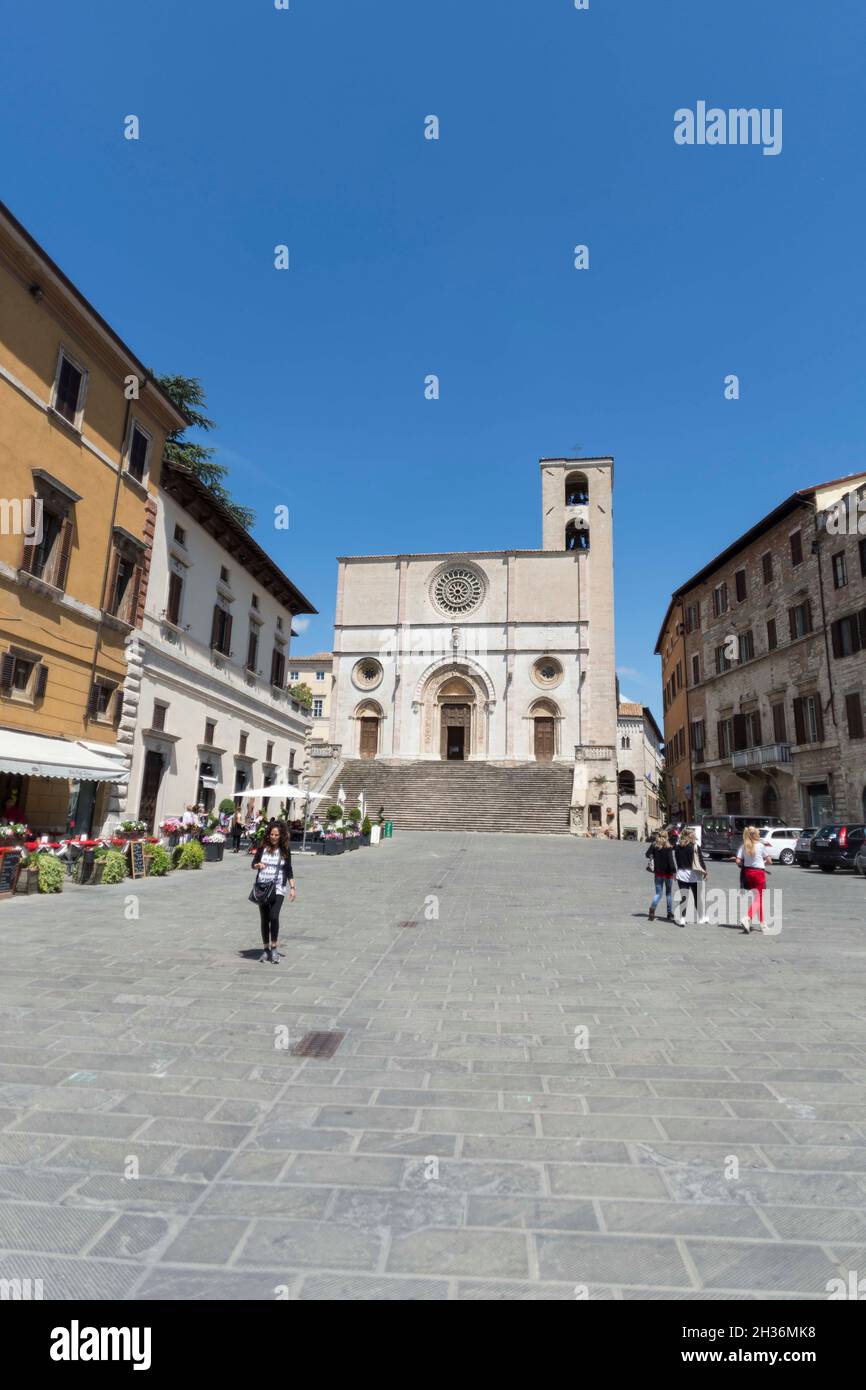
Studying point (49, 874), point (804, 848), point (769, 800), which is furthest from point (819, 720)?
point (49, 874)

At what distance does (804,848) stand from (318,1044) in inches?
899

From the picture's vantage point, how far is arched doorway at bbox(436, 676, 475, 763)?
5078 centimetres

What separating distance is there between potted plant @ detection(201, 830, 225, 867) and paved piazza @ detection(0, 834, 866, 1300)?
434 inches

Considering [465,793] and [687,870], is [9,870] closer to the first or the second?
[687,870]

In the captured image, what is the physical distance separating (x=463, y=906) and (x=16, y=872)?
297 inches

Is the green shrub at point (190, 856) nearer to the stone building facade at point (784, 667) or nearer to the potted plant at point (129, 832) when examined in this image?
the potted plant at point (129, 832)

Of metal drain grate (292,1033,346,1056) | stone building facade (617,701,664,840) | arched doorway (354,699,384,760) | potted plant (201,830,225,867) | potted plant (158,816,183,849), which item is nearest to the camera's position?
metal drain grate (292,1033,346,1056)

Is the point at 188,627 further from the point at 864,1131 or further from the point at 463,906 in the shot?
the point at 864,1131

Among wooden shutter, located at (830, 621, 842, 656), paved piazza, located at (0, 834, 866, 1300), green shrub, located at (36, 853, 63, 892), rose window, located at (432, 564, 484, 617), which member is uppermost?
rose window, located at (432, 564, 484, 617)

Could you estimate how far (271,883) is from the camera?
7.81 m

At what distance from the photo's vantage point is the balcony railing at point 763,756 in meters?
32.3

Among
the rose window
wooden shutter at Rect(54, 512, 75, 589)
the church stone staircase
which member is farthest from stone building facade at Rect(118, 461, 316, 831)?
the rose window

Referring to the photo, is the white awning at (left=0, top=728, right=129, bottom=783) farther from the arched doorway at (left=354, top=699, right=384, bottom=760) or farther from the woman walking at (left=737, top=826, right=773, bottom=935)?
the arched doorway at (left=354, top=699, right=384, bottom=760)
